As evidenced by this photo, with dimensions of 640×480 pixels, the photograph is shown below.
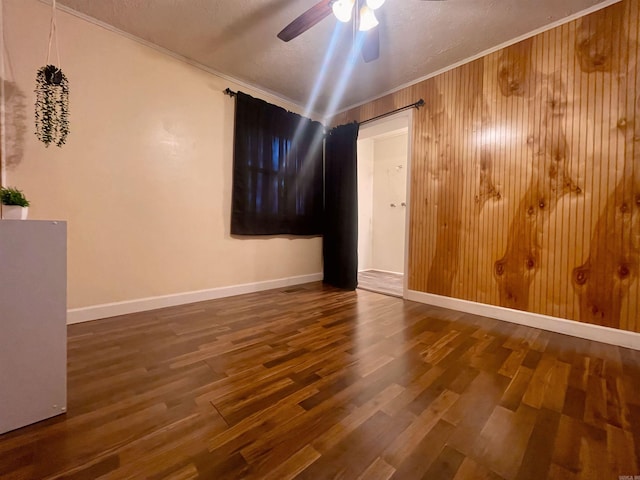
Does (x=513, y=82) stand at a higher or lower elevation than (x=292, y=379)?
higher

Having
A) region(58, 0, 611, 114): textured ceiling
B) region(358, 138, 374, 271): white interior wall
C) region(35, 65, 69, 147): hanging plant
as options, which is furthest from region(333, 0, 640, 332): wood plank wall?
region(35, 65, 69, 147): hanging plant

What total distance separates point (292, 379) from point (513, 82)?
309 centimetres

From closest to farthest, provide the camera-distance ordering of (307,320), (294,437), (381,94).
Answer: (294,437)
(307,320)
(381,94)

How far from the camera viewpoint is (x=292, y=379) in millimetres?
1405

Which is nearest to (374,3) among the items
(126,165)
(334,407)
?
(334,407)

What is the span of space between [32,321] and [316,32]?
2.75 m

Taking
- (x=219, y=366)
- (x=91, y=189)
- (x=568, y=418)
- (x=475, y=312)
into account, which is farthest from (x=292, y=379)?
(x=91, y=189)

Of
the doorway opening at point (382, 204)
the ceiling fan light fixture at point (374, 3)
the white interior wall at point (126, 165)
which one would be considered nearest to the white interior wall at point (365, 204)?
the doorway opening at point (382, 204)

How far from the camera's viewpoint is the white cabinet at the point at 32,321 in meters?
1.02

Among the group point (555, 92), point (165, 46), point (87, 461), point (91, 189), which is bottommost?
point (87, 461)

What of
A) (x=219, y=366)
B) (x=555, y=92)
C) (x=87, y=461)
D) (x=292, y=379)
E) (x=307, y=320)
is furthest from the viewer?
(x=307, y=320)

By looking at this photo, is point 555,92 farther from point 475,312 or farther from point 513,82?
point 475,312

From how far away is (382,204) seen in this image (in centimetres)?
515

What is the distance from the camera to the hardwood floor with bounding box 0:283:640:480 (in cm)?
90
